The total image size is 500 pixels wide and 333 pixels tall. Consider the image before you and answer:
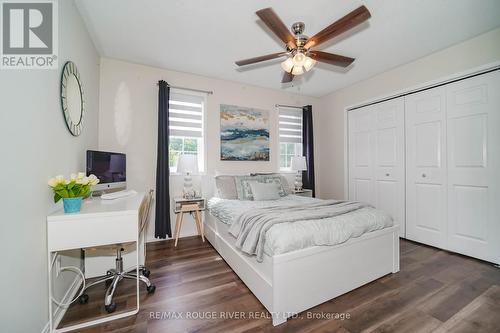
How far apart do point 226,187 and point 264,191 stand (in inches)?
24.2

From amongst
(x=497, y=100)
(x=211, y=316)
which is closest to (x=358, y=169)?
(x=497, y=100)

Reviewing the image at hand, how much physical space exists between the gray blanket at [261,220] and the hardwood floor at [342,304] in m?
0.47

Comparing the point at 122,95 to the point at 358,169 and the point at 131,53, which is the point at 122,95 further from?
the point at 358,169

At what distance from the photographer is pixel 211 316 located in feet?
5.20

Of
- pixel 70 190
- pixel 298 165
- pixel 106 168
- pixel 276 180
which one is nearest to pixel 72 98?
pixel 106 168

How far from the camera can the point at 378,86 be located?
3.51 m

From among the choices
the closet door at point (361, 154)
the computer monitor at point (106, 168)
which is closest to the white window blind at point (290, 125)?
the closet door at point (361, 154)

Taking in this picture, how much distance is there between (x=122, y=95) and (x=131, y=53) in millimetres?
618

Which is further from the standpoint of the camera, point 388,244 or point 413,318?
point 388,244

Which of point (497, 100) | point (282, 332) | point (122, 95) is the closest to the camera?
point (282, 332)

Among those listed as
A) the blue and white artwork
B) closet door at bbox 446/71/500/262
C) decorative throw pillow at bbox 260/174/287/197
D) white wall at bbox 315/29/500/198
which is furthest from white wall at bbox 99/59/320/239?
closet door at bbox 446/71/500/262

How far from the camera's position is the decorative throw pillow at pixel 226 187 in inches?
125

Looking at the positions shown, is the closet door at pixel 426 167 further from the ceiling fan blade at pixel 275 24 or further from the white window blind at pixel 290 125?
the ceiling fan blade at pixel 275 24

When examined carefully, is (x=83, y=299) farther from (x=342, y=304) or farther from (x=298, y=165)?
(x=298, y=165)
